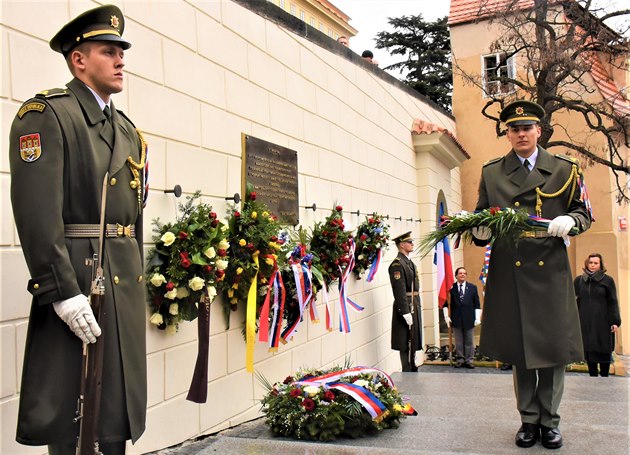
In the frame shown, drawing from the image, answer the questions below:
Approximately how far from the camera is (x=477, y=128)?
15188 mm

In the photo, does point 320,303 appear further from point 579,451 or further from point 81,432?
point 81,432

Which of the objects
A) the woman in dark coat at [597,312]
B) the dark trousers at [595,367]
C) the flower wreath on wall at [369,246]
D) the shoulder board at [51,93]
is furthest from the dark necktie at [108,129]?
the dark trousers at [595,367]

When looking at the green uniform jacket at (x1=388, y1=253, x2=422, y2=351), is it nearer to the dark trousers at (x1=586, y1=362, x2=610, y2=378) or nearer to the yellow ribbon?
the dark trousers at (x1=586, y1=362, x2=610, y2=378)

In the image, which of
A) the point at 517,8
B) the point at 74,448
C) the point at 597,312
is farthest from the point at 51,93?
the point at 517,8

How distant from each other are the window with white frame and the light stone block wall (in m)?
6.61

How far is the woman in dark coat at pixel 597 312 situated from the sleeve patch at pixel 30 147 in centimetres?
697

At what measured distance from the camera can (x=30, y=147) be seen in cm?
222

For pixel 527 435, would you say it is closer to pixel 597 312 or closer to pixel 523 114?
pixel 523 114

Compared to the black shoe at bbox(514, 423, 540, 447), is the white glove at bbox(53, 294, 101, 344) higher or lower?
higher

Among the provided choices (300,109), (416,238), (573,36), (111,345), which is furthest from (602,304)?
(111,345)

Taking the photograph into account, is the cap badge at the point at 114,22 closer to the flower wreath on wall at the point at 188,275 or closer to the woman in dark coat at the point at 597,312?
the flower wreath on wall at the point at 188,275

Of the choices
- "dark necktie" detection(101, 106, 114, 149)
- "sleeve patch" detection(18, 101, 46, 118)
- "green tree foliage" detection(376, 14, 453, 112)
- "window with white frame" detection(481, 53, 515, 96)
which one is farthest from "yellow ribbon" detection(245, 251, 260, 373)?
"green tree foliage" detection(376, 14, 453, 112)

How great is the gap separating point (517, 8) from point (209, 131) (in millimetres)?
9405

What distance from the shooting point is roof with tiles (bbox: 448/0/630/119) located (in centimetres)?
1273
